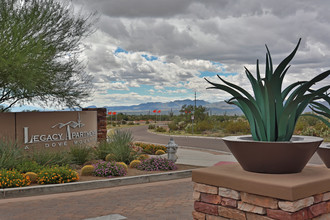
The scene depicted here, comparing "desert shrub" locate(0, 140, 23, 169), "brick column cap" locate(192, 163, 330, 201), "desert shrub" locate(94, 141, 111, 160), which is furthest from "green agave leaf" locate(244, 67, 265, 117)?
"desert shrub" locate(94, 141, 111, 160)

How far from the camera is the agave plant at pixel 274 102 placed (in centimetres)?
443

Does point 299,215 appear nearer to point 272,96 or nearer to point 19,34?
point 272,96

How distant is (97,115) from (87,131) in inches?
90.9

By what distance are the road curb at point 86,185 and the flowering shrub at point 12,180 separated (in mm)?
312


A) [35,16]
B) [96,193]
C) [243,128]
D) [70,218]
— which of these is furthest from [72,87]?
[243,128]

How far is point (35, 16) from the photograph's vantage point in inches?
564

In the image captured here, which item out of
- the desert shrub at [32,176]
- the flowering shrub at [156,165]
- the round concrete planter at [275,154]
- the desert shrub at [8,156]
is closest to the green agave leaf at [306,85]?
the round concrete planter at [275,154]

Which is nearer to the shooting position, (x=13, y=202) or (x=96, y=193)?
(x=13, y=202)

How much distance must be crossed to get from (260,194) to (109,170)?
7.14 metres

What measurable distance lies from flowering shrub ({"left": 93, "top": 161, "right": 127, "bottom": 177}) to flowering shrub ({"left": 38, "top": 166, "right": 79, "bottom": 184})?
2.88ft

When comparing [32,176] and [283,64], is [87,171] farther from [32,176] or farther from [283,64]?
[283,64]

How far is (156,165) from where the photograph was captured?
1172 centimetres

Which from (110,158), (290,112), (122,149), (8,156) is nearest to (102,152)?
(110,158)

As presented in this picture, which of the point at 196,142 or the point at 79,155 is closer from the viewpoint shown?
the point at 79,155
